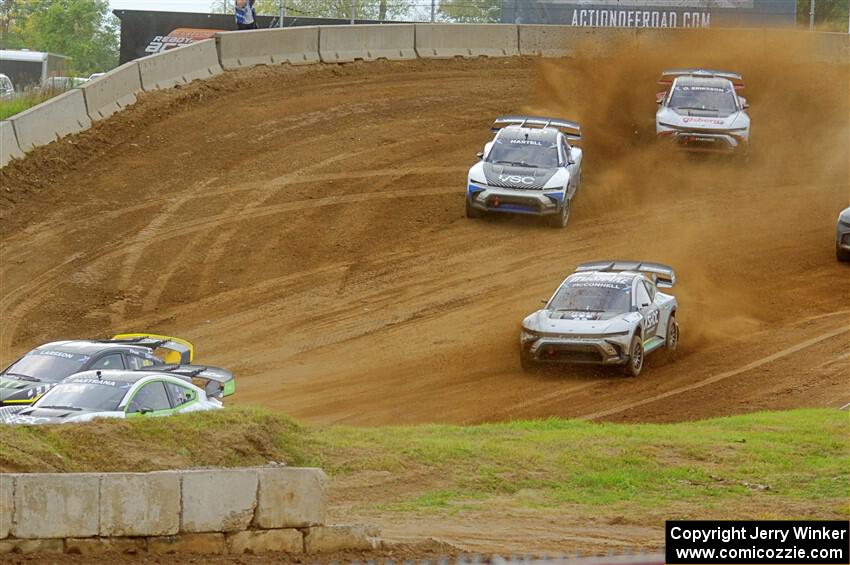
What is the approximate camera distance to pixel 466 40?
37938mm

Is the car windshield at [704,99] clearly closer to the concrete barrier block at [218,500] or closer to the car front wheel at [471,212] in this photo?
the car front wheel at [471,212]

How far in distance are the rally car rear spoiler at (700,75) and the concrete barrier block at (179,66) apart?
10924mm

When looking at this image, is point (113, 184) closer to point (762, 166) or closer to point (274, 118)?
point (274, 118)

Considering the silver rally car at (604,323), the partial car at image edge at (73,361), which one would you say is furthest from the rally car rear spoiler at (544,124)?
the partial car at image edge at (73,361)

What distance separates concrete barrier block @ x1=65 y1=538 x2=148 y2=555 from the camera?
29.9 feet

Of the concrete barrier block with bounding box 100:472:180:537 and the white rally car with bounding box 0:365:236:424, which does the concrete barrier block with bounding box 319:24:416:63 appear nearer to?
the white rally car with bounding box 0:365:236:424

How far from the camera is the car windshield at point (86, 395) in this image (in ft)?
49.1

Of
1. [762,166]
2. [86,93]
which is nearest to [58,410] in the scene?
[86,93]

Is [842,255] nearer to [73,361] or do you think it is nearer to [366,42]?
[73,361]

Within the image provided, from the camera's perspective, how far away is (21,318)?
74.4 ft

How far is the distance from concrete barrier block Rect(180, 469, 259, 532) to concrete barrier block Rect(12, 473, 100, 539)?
2.03 ft

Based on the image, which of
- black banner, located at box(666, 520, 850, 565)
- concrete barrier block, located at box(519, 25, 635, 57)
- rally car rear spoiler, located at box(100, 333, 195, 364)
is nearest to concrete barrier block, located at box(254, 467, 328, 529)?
black banner, located at box(666, 520, 850, 565)

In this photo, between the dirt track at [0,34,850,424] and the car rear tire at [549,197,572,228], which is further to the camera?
the car rear tire at [549,197,572,228]

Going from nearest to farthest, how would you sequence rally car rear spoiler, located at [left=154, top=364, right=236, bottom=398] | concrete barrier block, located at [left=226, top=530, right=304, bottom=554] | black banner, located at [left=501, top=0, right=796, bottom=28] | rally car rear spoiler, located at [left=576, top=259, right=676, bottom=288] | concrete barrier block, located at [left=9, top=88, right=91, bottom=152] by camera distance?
concrete barrier block, located at [left=226, top=530, right=304, bottom=554] → rally car rear spoiler, located at [left=154, top=364, right=236, bottom=398] → rally car rear spoiler, located at [left=576, top=259, right=676, bottom=288] → concrete barrier block, located at [left=9, top=88, right=91, bottom=152] → black banner, located at [left=501, top=0, right=796, bottom=28]
